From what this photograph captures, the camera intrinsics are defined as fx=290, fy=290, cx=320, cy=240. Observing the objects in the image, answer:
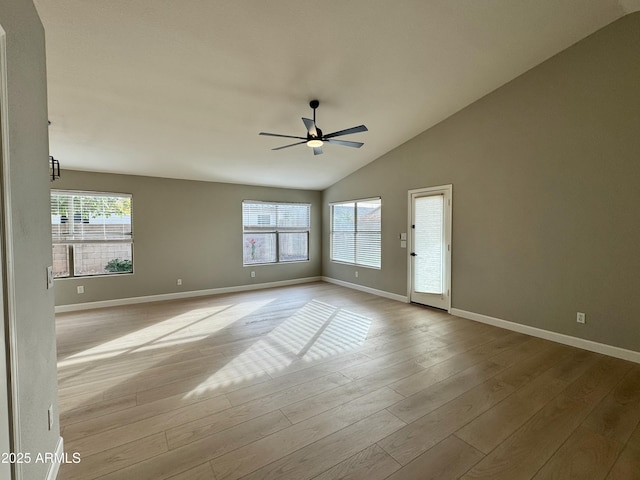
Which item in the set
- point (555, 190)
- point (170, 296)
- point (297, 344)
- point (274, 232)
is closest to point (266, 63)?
point (297, 344)

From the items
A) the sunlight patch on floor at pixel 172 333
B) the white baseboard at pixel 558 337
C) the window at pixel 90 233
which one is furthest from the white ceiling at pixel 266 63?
the white baseboard at pixel 558 337

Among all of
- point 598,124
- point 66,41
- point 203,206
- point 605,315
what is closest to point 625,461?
point 605,315

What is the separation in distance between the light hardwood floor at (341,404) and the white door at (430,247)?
97cm

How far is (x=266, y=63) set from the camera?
302cm

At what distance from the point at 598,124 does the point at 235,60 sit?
4.01m

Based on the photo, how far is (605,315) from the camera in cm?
322

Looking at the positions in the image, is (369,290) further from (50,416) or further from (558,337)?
(50,416)

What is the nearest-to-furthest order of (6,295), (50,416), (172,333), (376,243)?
(6,295) < (50,416) < (172,333) < (376,243)

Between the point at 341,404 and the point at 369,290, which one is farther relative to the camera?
the point at 369,290

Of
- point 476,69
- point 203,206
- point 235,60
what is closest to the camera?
point 235,60

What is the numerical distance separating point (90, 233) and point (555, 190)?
719 cm

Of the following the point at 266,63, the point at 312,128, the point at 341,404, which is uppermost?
the point at 266,63

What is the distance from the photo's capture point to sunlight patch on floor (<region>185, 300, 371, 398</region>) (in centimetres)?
283

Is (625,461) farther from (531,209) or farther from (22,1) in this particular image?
(22,1)
